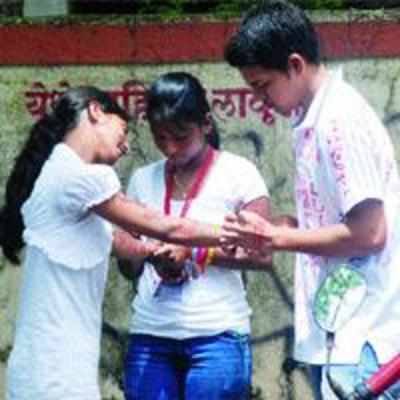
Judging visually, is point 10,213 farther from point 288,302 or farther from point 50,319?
point 288,302

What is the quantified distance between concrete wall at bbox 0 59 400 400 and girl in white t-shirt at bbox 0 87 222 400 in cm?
155

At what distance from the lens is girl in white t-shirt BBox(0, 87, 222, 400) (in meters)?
4.32

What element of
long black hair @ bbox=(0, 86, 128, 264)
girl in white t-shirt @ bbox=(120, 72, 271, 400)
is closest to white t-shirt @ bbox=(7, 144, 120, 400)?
long black hair @ bbox=(0, 86, 128, 264)

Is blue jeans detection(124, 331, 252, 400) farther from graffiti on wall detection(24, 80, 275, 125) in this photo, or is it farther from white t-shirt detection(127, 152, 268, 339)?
graffiti on wall detection(24, 80, 275, 125)

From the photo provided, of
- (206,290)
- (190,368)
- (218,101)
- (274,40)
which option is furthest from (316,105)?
(218,101)

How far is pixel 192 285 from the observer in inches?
196

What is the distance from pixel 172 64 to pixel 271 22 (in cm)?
198

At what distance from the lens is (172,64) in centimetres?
611

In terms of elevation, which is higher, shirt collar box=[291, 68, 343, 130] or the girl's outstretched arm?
shirt collar box=[291, 68, 343, 130]

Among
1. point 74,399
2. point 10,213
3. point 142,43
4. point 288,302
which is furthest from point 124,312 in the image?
point 74,399

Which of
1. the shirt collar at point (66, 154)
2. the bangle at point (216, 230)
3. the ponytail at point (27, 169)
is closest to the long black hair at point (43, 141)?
the ponytail at point (27, 169)

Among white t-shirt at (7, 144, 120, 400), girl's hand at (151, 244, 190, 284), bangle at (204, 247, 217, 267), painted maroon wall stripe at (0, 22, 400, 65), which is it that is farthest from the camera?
painted maroon wall stripe at (0, 22, 400, 65)

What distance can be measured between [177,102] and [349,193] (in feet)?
4.05

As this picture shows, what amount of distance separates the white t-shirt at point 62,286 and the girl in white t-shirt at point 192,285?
0.49 m
